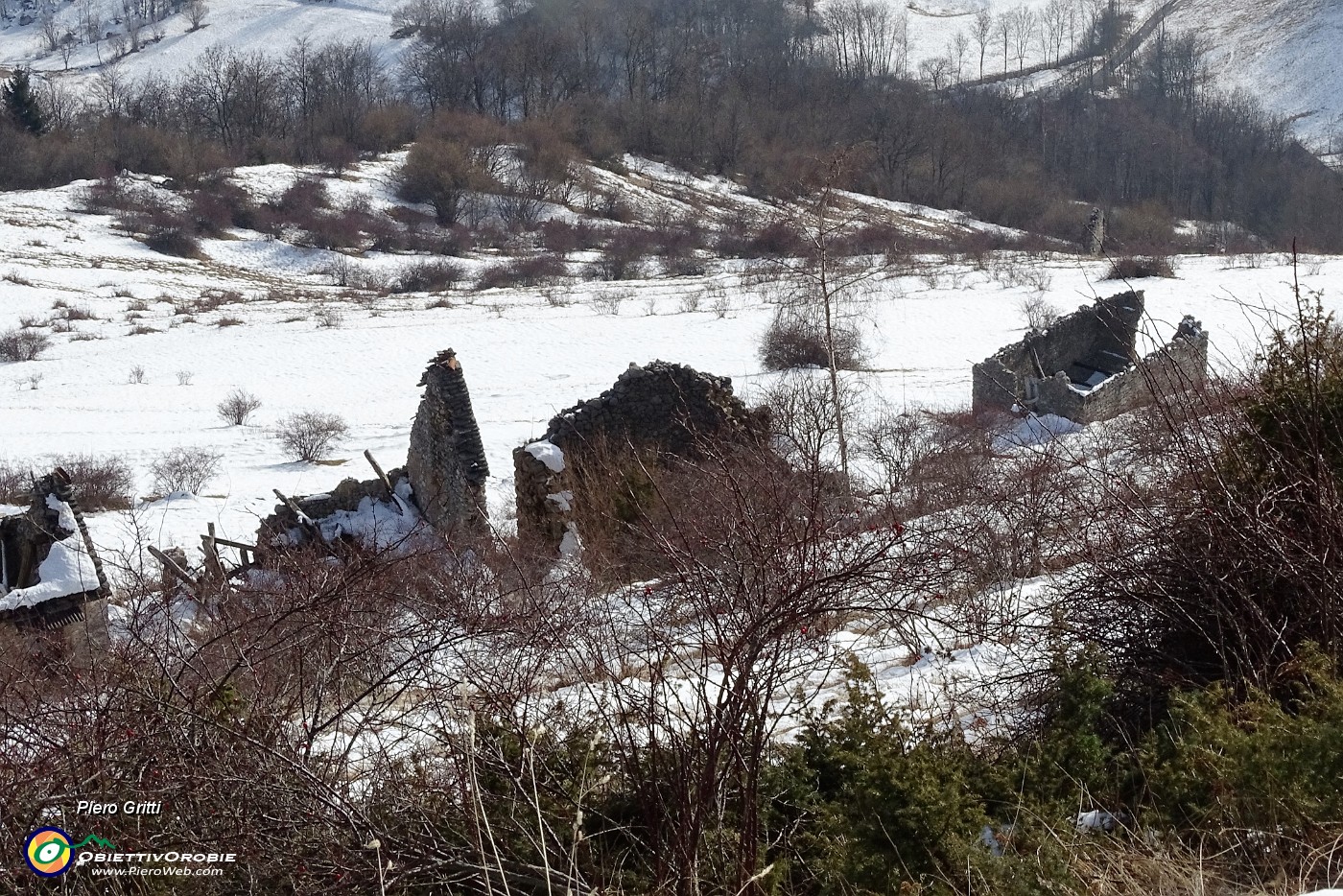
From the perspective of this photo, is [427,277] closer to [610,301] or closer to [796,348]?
[610,301]

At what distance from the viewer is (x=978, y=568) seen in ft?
21.5

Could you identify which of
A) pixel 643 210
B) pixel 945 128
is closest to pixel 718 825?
pixel 643 210

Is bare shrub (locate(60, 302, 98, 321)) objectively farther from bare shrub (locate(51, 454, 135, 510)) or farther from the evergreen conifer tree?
the evergreen conifer tree

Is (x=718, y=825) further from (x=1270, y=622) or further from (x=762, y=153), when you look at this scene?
(x=762, y=153)

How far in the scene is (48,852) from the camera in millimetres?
3078

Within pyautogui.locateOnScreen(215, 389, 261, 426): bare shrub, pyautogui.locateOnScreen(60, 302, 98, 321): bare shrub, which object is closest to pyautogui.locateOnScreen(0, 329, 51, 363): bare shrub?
pyautogui.locateOnScreen(60, 302, 98, 321): bare shrub

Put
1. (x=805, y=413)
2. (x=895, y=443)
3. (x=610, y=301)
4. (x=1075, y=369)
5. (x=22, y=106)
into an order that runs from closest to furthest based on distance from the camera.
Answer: (x=805, y=413), (x=895, y=443), (x=1075, y=369), (x=610, y=301), (x=22, y=106)

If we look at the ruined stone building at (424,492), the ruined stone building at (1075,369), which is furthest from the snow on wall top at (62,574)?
the ruined stone building at (1075,369)

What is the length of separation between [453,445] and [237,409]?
10.2m

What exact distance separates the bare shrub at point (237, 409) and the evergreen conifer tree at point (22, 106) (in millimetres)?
41204

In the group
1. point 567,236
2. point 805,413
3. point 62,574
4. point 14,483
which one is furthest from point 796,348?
point 567,236

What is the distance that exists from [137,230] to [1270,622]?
4287 cm

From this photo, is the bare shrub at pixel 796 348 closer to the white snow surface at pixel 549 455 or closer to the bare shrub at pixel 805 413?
the bare shrub at pixel 805 413

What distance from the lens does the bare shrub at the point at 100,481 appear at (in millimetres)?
14344
